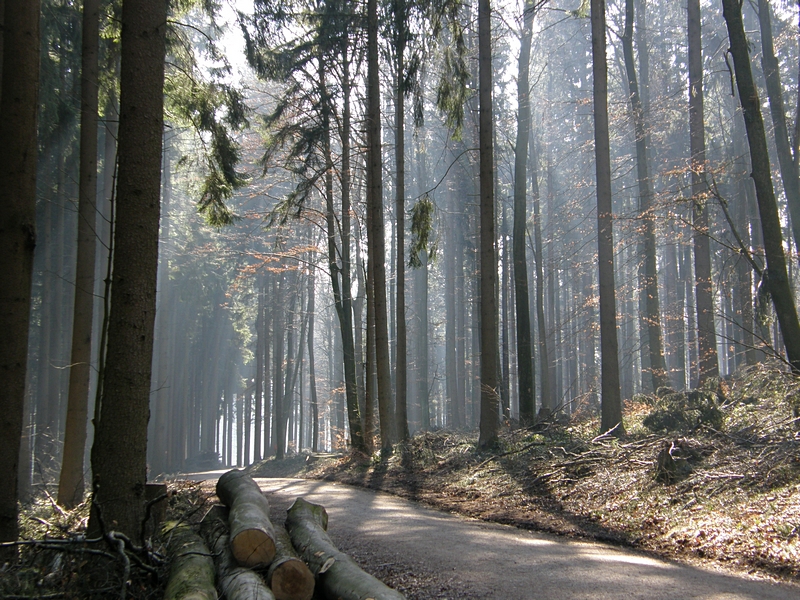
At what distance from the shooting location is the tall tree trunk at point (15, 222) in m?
5.27

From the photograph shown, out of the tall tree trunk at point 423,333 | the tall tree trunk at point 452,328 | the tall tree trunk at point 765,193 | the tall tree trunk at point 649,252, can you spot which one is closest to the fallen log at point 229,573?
the tall tree trunk at point 765,193

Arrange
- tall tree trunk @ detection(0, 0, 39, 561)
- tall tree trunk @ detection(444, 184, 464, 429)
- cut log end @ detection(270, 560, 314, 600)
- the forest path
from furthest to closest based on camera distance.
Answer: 1. tall tree trunk @ detection(444, 184, 464, 429)
2. tall tree trunk @ detection(0, 0, 39, 561)
3. the forest path
4. cut log end @ detection(270, 560, 314, 600)

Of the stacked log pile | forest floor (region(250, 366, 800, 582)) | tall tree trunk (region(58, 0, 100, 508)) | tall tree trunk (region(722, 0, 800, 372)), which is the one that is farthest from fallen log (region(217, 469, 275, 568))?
tall tree trunk (region(722, 0, 800, 372))

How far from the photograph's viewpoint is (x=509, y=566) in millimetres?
5102

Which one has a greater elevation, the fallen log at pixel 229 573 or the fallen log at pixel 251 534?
the fallen log at pixel 251 534

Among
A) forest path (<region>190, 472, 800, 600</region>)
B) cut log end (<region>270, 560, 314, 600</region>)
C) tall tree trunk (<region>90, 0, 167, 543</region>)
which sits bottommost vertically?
forest path (<region>190, 472, 800, 600</region>)

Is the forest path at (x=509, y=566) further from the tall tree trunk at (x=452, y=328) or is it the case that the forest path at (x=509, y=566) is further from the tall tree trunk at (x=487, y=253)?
the tall tree trunk at (x=452, y=328)

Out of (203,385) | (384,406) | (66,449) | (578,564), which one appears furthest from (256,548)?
(203,385)

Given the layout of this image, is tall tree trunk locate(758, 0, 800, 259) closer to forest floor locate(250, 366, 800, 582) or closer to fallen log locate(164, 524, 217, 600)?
forest floor locate(250, 366, 800, 582)

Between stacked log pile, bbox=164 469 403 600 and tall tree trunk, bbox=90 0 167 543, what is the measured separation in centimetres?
70

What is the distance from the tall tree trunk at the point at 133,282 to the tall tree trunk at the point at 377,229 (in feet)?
31.2

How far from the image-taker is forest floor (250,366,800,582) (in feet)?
18.1

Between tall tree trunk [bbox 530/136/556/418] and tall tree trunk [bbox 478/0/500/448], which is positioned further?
tall tree trunk [bbox 530/136/556/418]

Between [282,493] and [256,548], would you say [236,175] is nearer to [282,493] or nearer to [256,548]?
[282,493]
